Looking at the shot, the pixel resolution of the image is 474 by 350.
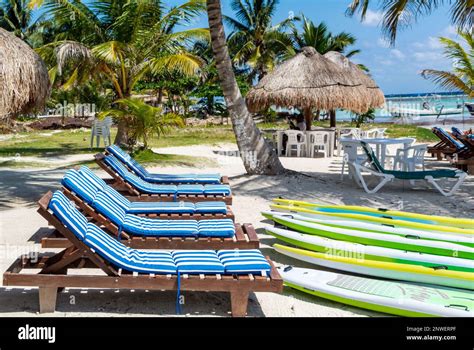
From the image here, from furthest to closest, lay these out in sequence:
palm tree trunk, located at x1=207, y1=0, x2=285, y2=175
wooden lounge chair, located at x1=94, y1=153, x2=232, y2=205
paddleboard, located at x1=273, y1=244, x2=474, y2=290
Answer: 1. palm tree trunk, located at x1=207, y1=0, x2=285, y2=175
2. wooden lounge chair, located at x1=94, y1=153, x2=232, y2=205
3. paddleboard, located at x1=273, y1=244, x2=474, y2=290

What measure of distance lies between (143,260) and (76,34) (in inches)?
558

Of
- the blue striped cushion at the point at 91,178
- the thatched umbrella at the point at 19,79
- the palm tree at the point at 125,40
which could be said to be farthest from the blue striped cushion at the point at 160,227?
the palm tree at the point at 125,40

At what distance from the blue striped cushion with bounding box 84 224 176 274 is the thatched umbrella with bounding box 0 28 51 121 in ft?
15.4

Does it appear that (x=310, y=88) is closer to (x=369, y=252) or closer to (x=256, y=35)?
(x=369, y=252)

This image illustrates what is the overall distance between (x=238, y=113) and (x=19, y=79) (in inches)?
165

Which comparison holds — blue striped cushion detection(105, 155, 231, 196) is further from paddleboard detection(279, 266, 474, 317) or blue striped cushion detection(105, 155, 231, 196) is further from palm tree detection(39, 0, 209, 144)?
palm tree detection(39, 0, 209, 144)

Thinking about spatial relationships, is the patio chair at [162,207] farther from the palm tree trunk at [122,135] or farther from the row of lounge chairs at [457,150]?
the palm tree trunk at [122,135]

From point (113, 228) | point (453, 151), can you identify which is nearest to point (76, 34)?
point (453, 151)

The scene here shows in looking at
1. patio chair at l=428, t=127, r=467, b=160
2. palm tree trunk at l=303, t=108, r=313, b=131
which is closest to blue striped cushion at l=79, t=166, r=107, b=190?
patio chair at l=428, t=127, r=467, b=160

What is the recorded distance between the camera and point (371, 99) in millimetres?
16688

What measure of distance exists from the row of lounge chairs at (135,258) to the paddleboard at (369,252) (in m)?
0.55

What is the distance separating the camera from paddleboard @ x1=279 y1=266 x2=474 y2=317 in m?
3.95

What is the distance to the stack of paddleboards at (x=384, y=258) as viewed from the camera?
4.18m
